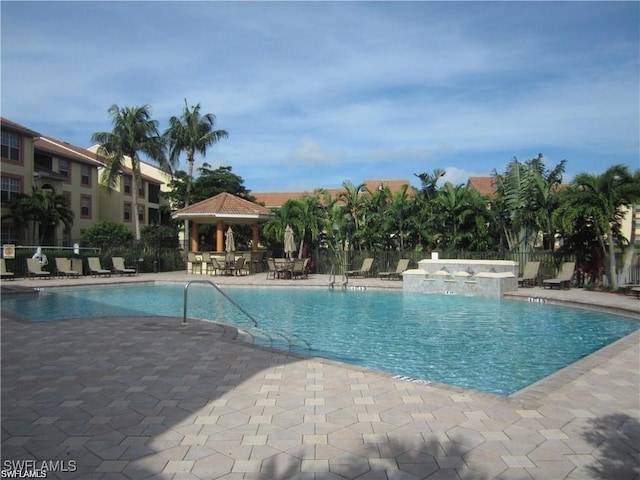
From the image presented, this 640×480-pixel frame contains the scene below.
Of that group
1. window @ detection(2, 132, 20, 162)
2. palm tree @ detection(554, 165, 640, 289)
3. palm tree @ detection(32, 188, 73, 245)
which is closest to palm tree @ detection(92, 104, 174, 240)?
palm tree @ detection(32, 188, 73, 245)

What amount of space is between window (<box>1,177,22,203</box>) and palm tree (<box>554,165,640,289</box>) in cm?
3015

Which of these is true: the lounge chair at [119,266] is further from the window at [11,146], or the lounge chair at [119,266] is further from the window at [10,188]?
the window at [11,146]

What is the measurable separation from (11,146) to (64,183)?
5.95m

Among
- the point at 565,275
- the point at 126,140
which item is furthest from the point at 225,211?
the point at 565,275

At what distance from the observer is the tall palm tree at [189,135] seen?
110 ft

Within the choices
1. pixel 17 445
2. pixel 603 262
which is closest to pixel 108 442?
pixel 17 445

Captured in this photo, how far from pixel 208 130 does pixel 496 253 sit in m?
23.3

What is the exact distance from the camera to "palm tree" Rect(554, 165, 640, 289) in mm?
14688

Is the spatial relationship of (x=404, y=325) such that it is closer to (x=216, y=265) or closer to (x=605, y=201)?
(x=605, y=201)

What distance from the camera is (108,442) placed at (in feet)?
11.8

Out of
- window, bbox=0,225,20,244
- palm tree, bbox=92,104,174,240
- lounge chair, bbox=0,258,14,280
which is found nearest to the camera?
lounge chair, bbox=0,258,14,280

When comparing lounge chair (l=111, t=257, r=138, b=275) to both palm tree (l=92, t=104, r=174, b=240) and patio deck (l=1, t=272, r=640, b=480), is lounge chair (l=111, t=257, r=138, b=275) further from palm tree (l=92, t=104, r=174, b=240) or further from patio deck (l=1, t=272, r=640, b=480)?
patio deck (l=1, t=272, r=640, b=480)

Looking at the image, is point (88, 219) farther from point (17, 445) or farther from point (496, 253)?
point (17, 445)

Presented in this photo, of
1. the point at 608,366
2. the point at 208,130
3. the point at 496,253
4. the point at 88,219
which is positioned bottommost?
the point at 608,366
